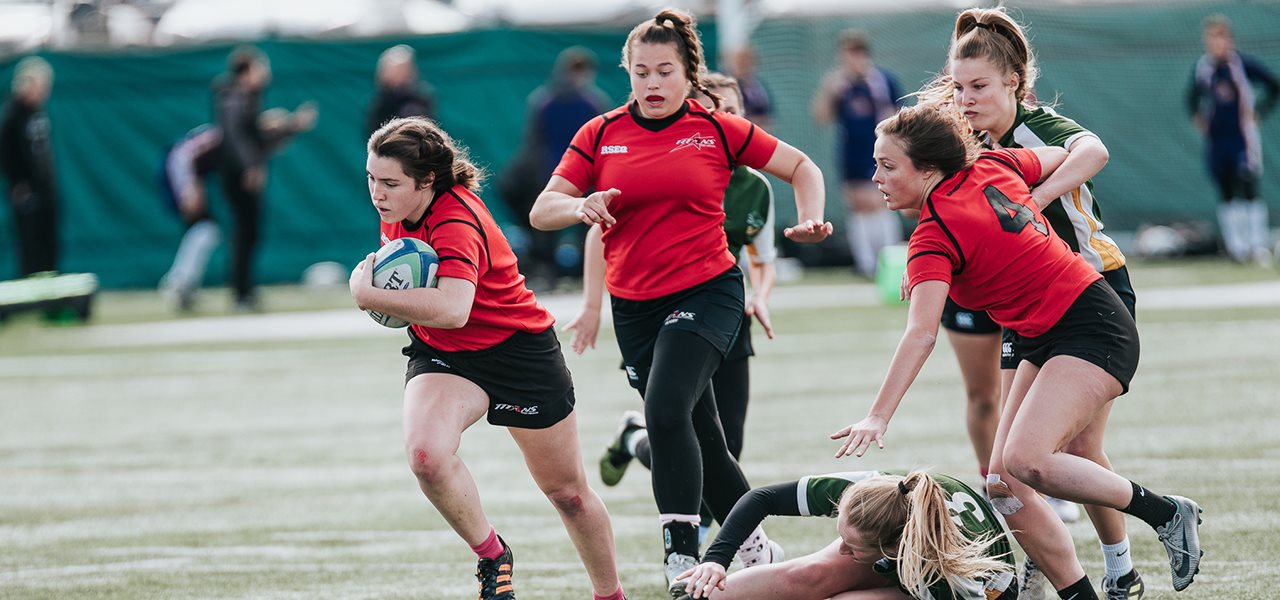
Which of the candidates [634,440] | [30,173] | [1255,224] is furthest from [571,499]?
[1255,224]

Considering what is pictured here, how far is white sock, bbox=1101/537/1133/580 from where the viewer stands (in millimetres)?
5301

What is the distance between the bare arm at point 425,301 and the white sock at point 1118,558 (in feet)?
7.03

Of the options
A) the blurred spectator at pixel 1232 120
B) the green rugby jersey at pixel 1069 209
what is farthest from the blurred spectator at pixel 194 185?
the green rugby jersey at pixel 1069 209

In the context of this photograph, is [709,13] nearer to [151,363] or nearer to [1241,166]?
[1241,166]

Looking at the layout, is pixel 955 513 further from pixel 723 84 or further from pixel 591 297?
pixel 723 84

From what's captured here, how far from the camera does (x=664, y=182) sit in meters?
5.95

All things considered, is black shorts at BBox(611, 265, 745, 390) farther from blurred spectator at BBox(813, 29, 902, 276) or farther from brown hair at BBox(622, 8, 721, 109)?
blurred spectator at BBox(813, 29, 902, 276)

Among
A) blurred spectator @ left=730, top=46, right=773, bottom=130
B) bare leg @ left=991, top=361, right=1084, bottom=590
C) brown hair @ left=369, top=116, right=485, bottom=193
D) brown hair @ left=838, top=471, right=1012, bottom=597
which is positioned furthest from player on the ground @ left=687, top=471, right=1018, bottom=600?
blurred spectator @ left=730, top=46, right=773, bottom=130

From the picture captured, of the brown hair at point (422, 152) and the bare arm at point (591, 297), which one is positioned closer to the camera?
the brown hair at point (422, 152)

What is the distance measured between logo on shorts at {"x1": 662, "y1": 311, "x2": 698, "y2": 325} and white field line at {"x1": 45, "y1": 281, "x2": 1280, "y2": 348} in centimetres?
942

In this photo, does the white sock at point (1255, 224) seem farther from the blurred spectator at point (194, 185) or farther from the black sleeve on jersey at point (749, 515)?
the black sleeve on jersey at point (749, 515)

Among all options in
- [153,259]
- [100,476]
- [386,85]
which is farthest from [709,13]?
[100,476]

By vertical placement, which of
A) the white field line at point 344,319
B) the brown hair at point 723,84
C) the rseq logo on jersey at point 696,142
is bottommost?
the white field line at point 344,319

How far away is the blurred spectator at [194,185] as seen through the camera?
18547mm
